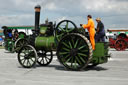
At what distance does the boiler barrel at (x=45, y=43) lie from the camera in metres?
8.40

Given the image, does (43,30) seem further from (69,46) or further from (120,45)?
(120,45)

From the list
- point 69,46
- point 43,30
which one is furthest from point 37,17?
point 69,46

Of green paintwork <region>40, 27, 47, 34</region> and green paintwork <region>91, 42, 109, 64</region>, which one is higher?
green paintwork <region>40, 27, 47, 34</region>

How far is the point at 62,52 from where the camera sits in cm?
790

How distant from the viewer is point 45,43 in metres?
8.52

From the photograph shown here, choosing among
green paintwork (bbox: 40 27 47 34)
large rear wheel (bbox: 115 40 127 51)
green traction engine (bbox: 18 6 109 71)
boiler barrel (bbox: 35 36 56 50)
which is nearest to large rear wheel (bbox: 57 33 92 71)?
green traction engine (bbox: 18 6 109 71)

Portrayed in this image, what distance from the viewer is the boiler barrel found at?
840 centimetres

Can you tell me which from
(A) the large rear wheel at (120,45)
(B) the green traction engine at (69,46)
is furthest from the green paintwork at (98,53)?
(A) the large rear wheel at (120,45)

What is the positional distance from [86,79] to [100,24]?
2.96 m

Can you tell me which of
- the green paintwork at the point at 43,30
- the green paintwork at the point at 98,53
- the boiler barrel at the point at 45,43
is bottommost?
the green paintwork at the point at 98,53

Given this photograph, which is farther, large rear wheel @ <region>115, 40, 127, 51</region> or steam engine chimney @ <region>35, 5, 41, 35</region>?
large rear wheel @ <region>115, 40, 127, 51</region>

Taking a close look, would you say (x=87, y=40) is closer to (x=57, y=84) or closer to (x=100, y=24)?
(x=100, y=24)

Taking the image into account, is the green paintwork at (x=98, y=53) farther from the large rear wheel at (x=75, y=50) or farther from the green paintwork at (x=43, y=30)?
the green paintwork at (x=43, y=30)

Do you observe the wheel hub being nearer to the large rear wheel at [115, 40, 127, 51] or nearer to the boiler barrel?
the boiler barrel
